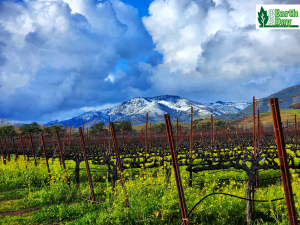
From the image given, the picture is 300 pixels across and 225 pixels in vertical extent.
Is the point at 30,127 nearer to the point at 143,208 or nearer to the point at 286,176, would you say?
the point at 143,208

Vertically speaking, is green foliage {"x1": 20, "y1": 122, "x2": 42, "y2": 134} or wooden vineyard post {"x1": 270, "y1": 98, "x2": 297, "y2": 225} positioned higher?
green foliage {"x1": 20, "y1": 122, "x2": 42, "y2": 134}

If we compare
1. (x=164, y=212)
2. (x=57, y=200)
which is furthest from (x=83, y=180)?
(x=164, y=212)

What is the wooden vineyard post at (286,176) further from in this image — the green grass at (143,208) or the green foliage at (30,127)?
the green foliage at (30,127)

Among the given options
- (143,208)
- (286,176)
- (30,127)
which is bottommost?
(143,208)

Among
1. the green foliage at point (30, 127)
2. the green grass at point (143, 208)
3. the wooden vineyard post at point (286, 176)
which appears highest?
the green foliage at point (30, 127)

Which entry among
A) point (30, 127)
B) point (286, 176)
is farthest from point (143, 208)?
point (30, 127)

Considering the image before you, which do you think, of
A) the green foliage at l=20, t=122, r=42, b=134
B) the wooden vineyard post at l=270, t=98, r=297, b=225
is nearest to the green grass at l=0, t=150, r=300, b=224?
the wooden vineyard post at l=270, t=98, r=297, b=225

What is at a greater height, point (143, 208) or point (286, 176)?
point (286, 176)

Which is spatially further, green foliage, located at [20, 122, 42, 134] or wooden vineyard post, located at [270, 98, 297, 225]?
green foliage, located at [20, 122, 42, 134]

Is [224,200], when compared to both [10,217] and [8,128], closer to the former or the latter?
[10,217]

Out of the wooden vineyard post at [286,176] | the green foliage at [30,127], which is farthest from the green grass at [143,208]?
the green foliage at [30,127]

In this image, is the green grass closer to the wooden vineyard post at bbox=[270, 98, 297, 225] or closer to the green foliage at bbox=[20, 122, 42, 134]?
the wooden vineyard post at bbox=[270, 98, 297, 225]

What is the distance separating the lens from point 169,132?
5145mm

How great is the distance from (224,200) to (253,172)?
1.35 m
